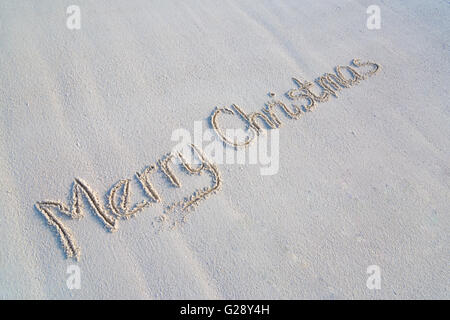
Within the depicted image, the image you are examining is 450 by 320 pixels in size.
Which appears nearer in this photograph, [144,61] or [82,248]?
[82,248]

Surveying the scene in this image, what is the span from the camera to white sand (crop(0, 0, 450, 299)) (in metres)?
1.72

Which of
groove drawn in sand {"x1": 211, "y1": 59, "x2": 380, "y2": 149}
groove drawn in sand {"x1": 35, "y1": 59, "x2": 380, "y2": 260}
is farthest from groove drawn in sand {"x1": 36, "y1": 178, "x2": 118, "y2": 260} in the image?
groove drawn in sand {"x1": 211, "y1": 59, "x2": 380, "y2": 149}

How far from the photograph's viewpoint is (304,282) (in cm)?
171

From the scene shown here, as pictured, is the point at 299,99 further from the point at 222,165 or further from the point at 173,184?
the point at 173,184

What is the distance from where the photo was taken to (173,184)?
1968 millimetres

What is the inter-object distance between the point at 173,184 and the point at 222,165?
34cm

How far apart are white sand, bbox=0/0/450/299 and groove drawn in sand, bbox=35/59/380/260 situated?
0.04 metres

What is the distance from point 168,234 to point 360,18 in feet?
9.28

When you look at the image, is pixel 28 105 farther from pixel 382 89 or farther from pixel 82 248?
pixel 382 89

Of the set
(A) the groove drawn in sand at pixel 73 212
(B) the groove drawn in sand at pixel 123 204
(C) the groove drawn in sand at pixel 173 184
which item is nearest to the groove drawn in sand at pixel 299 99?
(C) the groove drawn in sand at pixel 173 184

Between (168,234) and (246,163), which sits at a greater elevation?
(246,163)

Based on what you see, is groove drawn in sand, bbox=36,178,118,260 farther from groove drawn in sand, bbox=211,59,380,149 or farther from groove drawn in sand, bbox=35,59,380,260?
groove drawn in sand, bbox=211,59,380,149

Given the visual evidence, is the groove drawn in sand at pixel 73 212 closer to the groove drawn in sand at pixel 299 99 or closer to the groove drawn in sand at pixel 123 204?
the groove drawn in sand at pixel 123 204
